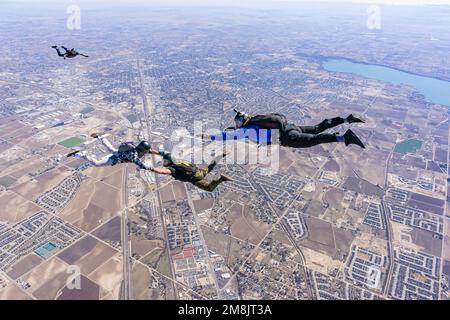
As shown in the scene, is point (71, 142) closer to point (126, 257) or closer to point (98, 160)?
point (126, 257)

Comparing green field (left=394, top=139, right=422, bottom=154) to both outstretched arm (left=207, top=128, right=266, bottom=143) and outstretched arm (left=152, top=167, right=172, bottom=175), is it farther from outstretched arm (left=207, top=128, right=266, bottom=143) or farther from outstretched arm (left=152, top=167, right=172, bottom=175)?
outstretched arm (left=152, top=167, right=172, bottom=175)

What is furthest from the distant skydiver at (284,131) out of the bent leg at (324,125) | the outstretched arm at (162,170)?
the outstretched arm at (162,170)

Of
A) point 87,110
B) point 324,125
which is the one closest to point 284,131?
point 324,125

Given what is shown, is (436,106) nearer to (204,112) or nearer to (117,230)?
(204,112)

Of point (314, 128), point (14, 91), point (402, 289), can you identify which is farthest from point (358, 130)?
point (14, 91)

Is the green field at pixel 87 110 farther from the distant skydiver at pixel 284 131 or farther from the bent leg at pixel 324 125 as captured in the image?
the bent leg at pixel 324 125
